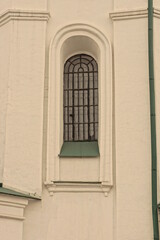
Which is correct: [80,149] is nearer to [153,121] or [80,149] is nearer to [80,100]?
[80,100]

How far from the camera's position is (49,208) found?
13344 mm

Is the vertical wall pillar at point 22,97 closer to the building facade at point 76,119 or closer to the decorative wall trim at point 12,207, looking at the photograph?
the building facade at point 76,119

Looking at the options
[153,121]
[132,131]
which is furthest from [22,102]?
[153,121]

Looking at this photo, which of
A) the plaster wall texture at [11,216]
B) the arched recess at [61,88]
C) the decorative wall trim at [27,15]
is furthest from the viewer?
the decorative wall trim at [27,15]

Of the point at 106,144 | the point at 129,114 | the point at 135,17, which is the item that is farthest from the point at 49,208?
Result: the point at 135,17

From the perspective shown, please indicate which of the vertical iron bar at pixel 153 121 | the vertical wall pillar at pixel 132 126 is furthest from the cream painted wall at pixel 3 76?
the vertical iron bar at pixel 153 121

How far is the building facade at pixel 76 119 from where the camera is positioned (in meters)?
13.2

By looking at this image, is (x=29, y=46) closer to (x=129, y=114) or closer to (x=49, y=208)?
(x=129, y=114)

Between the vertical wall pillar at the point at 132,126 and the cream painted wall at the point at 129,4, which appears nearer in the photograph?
the vertical wall pillar at the point at 132,126

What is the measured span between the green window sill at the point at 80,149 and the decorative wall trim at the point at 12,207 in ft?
5.14

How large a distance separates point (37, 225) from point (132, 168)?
8.24 feet

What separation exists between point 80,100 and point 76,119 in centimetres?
50

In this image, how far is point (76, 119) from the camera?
14516mm

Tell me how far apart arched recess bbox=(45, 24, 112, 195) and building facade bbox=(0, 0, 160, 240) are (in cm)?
2
